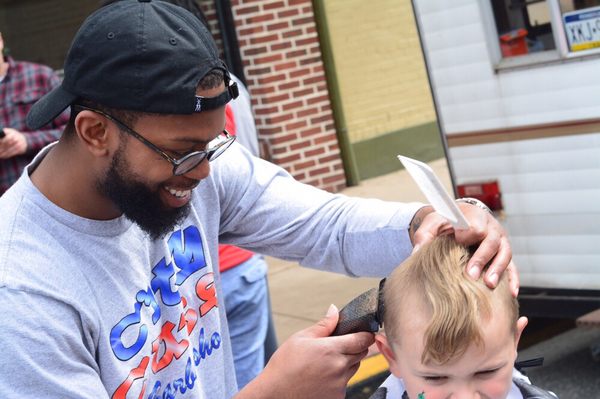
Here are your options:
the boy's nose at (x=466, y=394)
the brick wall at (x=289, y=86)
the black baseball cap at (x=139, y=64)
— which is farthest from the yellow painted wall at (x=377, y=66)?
the boy's nose at (x=466, y=394)

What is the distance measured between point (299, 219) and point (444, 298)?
2.78 feet

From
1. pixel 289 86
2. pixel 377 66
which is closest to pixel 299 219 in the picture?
pixel 289 86

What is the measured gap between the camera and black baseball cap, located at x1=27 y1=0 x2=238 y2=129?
264 cm

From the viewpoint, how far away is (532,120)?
548 cm

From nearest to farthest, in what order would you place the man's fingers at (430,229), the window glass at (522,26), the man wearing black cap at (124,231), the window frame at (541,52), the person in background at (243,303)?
the man wearing black cap at (124,231) < the man's fingers at (430,229) < the person in background at (243,303) < the window frame at (541,52) < the window glass at (522,26)

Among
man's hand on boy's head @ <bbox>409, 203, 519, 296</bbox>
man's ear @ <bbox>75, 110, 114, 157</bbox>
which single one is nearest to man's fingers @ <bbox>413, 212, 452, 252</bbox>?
man's hand on boy's head @ <bbox>409, 203, 519, 296</bbox>

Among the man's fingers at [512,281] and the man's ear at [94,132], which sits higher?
A: the man's ear at [94,132]

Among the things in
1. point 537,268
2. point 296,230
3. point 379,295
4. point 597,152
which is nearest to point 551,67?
point 597,152

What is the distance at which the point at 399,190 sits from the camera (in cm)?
1012

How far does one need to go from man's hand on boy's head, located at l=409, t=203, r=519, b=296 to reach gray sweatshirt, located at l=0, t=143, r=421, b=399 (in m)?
0.24

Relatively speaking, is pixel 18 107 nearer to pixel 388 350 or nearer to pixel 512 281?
pixel 388 350

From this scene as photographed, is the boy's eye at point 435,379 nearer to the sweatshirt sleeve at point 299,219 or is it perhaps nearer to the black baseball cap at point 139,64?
the sweatshirt sleeve at point 299,219

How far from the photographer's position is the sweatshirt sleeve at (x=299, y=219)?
3.20m

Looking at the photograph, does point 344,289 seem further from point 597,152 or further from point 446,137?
point 597,152
